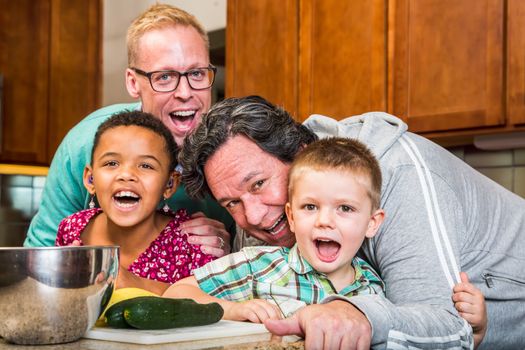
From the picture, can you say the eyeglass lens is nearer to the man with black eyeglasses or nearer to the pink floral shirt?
the man with black eyeglasses

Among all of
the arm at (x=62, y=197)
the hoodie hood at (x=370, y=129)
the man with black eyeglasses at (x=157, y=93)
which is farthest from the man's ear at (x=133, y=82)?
the hoodie hood at (x=370, y=129)

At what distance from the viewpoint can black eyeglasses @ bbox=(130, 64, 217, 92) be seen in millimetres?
2072

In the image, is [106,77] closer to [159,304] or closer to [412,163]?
[412,163]

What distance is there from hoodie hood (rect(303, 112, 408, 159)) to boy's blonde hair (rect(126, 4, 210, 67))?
2.41 feet

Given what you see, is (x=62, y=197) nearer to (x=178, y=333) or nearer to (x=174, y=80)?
(x=174, y=80)

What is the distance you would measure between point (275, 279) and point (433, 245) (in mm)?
331

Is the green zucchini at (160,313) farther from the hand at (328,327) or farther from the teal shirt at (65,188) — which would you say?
the teal shirt at (65,188)

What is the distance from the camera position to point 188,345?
2.77 feet

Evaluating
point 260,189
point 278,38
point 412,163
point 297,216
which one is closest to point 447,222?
point 412,163

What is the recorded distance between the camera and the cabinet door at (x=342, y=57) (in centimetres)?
276

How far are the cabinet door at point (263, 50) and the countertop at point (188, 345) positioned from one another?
2.23 metres

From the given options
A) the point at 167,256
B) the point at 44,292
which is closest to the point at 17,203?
the point at 167,256

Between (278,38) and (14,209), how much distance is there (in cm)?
213

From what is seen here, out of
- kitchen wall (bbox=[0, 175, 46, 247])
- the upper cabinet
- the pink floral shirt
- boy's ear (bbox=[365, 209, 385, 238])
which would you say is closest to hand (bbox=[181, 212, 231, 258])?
the pink floral shirt
